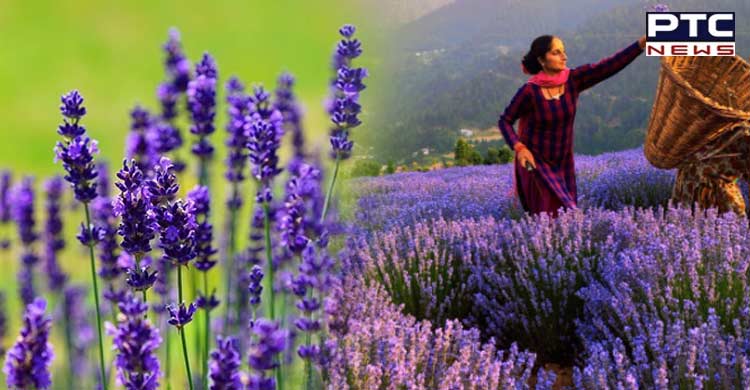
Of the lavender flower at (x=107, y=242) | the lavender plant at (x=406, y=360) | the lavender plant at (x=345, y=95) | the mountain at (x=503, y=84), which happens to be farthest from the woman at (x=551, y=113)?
the mountain at (x=503, y=84)

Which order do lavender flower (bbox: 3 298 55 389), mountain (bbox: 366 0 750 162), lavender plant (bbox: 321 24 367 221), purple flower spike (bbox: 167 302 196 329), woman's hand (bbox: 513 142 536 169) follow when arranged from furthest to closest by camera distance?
mountain (bbox: 366 0 750 162), woman's hand (bbox: 513 142 536 169), lavender plant (bbox: 321 24 367 221), purple flower spike (bbox: 167 302 196 329), lavender flower (bbox: 3 298 55 389)

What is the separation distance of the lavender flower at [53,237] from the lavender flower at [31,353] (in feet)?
2.30

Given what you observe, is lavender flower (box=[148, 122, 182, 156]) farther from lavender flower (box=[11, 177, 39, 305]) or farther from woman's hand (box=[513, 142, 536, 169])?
woman's hand (box=[513, 142, 536, 169])

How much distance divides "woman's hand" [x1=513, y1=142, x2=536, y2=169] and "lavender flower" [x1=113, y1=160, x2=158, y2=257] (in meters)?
1.87

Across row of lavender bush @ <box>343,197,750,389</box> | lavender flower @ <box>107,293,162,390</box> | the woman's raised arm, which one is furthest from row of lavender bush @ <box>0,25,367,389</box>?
the woman's raised arm

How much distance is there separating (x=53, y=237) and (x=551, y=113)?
1856 millimetres

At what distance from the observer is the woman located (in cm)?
269

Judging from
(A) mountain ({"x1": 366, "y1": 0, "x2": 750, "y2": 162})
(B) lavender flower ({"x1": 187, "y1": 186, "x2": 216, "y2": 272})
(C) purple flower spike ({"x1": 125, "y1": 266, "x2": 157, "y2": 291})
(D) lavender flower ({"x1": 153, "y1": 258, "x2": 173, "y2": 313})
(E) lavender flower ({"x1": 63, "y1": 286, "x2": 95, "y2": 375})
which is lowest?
(E) lavender flower ({"x1": 63, "y1": 286, "x2": 95, "y2": 375})

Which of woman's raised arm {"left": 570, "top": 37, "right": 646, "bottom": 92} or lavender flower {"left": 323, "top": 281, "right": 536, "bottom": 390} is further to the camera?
woman's raised arm {"left": 570, "top": 37, "right": 646, "bottom": 92}

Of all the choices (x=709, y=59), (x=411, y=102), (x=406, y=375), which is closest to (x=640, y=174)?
(x=709, y=59)

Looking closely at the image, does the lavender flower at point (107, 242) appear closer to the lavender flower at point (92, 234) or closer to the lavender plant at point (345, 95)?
the lavender flower at point (92, 234)

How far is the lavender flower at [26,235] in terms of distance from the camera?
1304 mm

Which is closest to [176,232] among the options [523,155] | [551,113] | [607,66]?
[523,155]

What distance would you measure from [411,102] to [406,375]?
10.8 m
